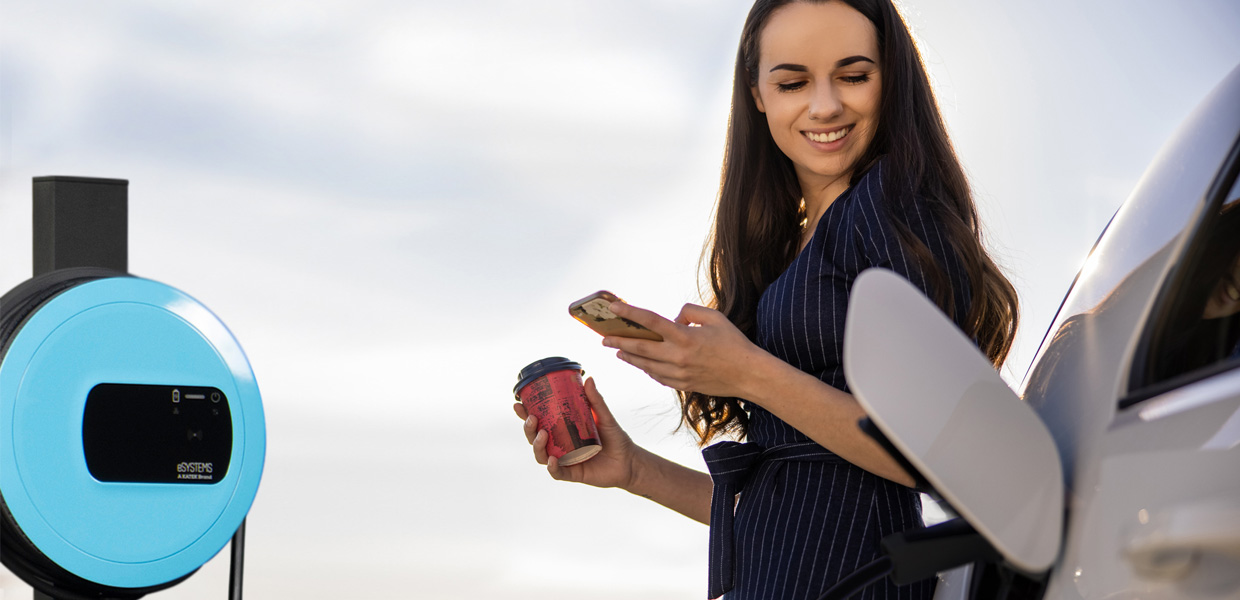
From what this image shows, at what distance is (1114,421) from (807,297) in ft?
2.53

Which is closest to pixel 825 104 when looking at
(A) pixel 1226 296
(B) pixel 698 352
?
(B) pixel 698 352

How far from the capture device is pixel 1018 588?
92 centimetres

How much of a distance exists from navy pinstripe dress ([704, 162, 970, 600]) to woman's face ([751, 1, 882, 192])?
0.42 ft

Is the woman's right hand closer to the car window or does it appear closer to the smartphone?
the smartphone

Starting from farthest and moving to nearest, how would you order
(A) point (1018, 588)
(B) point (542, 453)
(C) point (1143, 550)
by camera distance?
(B) point (542, 453), (A) point (1018, 588), (C) point (1143, 550)

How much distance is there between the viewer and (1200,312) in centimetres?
87

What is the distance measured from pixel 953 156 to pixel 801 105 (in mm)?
281

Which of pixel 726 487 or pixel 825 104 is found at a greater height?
pixel 825 104

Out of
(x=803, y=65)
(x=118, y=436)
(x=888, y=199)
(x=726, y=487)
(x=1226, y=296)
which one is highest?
(x=803, y=65)

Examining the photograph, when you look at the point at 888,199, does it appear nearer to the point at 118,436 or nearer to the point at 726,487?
the point at 726,487

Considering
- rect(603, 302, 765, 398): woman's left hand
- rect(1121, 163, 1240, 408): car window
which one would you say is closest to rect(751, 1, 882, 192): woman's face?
rect(603, 302, 765, 398): woman's left hand

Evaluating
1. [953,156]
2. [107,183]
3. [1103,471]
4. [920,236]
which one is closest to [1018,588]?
[1103,471]

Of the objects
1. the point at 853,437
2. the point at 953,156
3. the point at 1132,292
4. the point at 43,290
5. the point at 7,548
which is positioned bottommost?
the point at 7,548

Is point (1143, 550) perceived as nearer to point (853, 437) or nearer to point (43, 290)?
point (853, 437)
